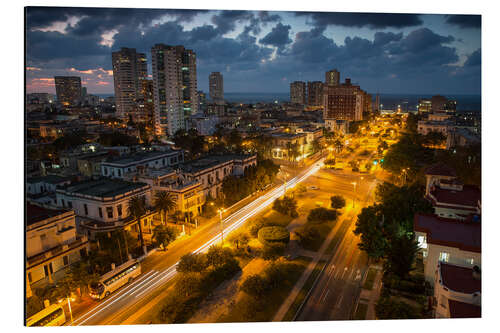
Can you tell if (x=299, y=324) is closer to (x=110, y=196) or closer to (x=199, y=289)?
(x=199, y=289)

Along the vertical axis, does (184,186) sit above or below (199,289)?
above

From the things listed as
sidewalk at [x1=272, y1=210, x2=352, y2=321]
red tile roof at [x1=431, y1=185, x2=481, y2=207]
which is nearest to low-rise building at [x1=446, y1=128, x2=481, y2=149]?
red tile roof at [x1=431, y1=185, x2=481, y2=207]

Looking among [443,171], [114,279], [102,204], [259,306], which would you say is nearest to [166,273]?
[114,279]

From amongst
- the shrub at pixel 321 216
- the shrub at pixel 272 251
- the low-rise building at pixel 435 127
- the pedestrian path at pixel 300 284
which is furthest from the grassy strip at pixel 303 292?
the low-rise building at pixel 435 127

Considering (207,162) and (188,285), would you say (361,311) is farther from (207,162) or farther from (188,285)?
(207,162)

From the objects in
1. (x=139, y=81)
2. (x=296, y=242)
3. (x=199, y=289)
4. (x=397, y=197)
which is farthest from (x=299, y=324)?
(x=139, y=81)

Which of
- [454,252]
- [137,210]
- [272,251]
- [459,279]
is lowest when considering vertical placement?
[272,251]
